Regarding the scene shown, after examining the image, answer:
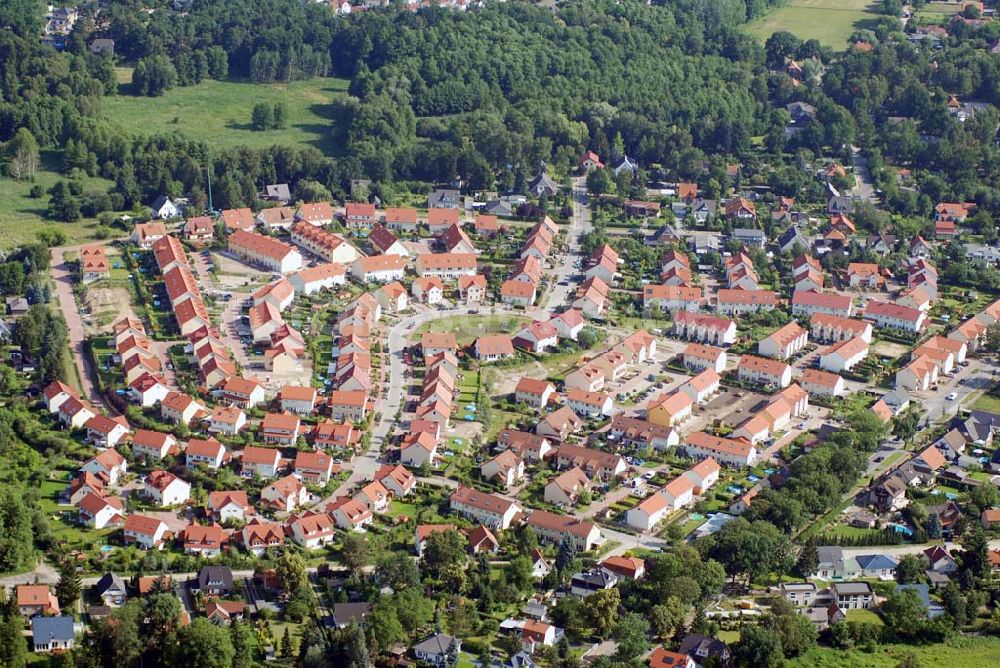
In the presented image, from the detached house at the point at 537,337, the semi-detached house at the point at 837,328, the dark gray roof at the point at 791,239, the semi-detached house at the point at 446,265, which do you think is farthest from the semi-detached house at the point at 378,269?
the dark gray roof at the point at 791,239

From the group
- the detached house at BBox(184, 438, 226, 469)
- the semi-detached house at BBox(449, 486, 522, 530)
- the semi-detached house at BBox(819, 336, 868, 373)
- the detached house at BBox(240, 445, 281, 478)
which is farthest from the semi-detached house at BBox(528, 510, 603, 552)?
the semi-detached house at BBox(819, 336, 868, 373)

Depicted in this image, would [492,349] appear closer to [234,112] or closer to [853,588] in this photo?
[853,588]

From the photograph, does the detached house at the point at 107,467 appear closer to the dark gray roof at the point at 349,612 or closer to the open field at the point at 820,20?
the dark gray roof at the point at 349,612

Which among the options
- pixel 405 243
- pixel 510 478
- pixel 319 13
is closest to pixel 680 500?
pixel 510 478

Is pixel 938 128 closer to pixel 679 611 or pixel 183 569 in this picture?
pixel 679 611

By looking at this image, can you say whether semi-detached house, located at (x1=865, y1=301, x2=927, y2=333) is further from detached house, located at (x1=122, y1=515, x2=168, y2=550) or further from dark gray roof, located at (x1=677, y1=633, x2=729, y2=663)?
detached house, located at (x1=122, y1=515, x2=168, y2=550)

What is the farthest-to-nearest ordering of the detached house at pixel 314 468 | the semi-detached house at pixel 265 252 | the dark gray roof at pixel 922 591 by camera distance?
the semi-detached house at pixel 265 252 → the detached house at pixel 314 468 → the dark gray roof at pixel 922 591
